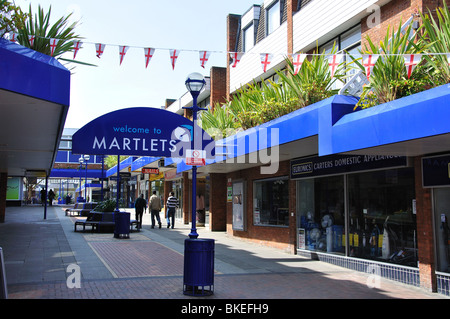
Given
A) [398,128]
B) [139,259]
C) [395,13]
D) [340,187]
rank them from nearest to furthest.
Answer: [398,128]
[395,13]
[139,259]
[340,187]

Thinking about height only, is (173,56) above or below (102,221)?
above

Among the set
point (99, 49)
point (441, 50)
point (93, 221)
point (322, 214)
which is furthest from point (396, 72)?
point (93, 221)

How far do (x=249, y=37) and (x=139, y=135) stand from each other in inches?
501

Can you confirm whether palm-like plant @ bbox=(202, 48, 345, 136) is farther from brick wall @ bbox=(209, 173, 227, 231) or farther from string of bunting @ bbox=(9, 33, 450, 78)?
brick wall @ bbox=(209, 173, 227, 231)

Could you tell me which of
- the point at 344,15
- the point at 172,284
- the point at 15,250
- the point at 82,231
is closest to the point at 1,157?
the point at 82,231

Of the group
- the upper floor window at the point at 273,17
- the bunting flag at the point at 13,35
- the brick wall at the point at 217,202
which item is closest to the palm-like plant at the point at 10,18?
the bunting flag at the point at 13,35

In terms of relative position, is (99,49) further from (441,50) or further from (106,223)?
(106,223)

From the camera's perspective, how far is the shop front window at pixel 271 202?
14234 millimetres

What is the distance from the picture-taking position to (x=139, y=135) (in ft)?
28.9

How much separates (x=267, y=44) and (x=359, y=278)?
10797mm

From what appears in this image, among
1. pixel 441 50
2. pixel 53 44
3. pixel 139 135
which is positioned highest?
pixel 53 44

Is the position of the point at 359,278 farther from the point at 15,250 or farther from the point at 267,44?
the point at 267,44

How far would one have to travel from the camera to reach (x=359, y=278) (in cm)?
988

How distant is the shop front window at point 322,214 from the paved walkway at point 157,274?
64cm
